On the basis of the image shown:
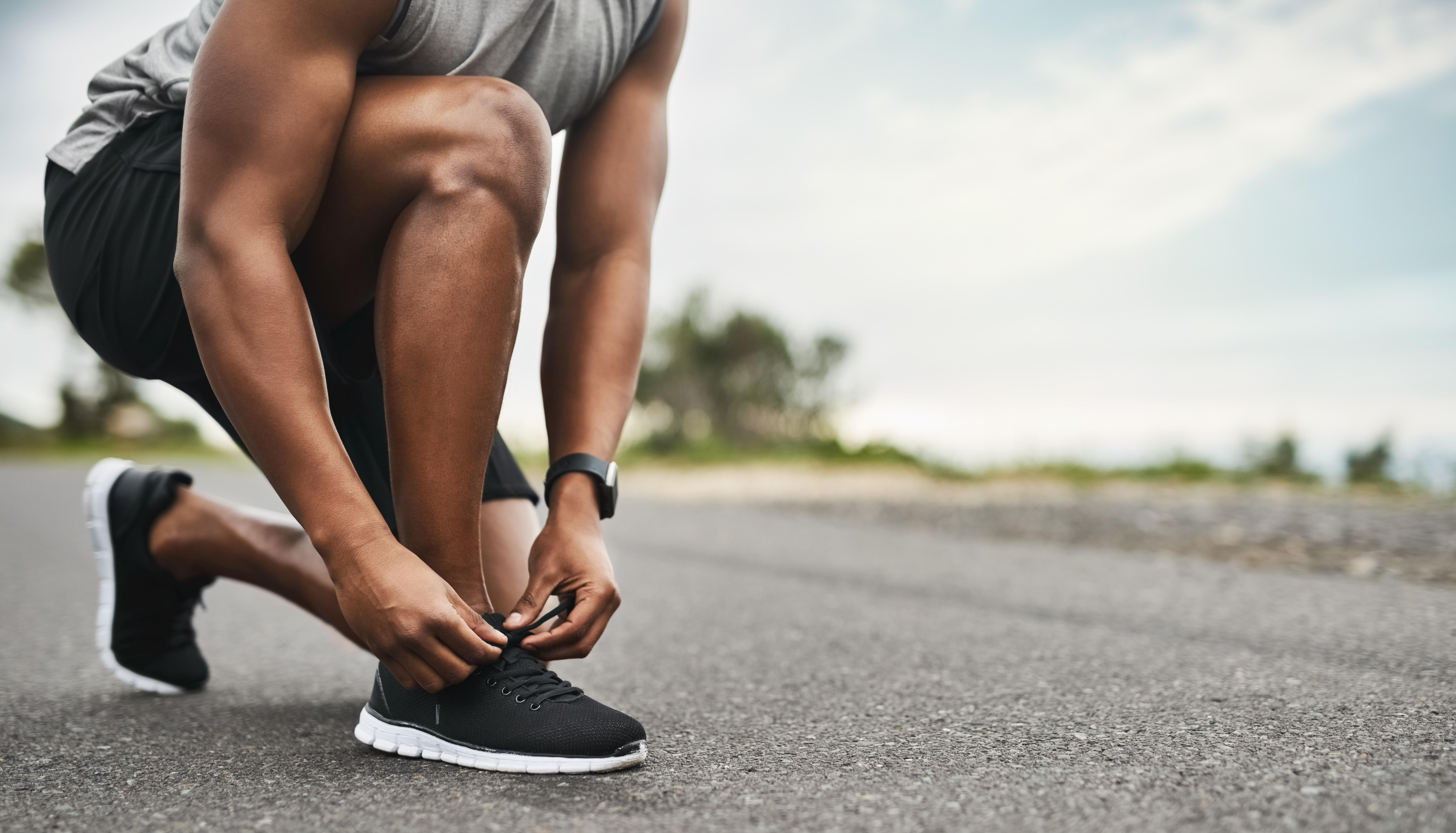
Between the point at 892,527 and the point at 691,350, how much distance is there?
1195 cm

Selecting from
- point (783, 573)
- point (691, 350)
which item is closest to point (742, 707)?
point (783, 573)

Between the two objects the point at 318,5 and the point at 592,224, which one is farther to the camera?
the point at 592,224

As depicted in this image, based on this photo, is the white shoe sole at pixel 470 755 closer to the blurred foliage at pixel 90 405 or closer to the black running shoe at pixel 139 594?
the black running shoe at pixel 139 594

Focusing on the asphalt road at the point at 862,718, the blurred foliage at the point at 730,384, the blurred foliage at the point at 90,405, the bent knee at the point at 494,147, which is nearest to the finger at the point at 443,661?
the asphalt road at the point at 862,718

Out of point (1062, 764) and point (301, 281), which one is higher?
point (301, 281)

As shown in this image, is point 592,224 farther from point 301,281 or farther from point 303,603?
point 303,603

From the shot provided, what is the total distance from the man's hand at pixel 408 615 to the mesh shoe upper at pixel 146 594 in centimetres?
74

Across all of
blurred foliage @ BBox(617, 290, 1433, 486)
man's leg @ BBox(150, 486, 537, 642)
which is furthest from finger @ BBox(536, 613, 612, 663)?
blurred foliage @ BBox(617, 290, 1433, 486)

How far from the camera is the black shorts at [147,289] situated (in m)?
1.35

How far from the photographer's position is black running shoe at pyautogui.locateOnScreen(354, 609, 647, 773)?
3.70 ft

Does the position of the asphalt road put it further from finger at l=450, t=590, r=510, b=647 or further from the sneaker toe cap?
finger at l=450, t=590, r=510, b=647

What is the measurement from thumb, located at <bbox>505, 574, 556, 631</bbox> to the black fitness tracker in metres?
0.14

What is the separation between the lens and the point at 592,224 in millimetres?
1603

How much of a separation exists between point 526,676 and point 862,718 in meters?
0.49
